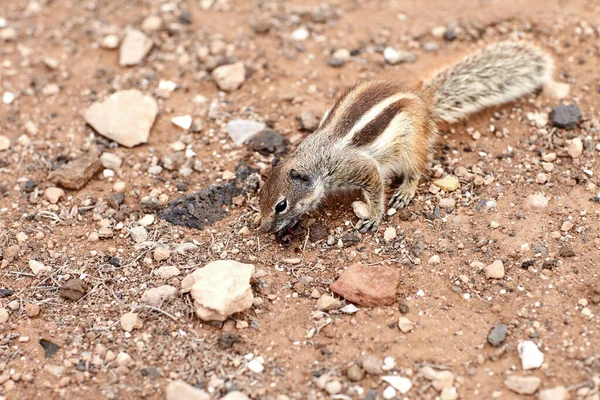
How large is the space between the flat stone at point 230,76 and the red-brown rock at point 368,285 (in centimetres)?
243

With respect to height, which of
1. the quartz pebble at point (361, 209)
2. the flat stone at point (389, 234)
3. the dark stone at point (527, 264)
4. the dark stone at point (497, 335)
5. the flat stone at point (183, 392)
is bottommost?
the flat stone at point (183, 392)

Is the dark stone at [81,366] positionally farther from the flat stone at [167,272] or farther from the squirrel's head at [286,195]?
the squirrel's head at [286,195]

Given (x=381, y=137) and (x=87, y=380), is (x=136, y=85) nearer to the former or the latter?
(x=381, y=137)

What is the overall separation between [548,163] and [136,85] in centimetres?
368

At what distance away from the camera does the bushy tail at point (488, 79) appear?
5465 millimetres

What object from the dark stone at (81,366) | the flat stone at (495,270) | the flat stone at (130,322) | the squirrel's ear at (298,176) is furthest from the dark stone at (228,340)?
the flat stone at (495,270)

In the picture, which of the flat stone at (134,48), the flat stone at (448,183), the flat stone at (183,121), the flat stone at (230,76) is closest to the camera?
the flat stone at (448,183)

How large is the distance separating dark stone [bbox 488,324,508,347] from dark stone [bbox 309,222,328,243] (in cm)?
139

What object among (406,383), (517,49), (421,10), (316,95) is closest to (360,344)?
(406,383)

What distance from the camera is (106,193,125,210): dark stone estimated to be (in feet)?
16.8

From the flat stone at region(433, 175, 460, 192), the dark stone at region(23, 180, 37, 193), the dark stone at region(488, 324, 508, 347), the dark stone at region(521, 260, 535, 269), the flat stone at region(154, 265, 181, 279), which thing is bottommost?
the dark stone at region(23, 180, 37, 193)

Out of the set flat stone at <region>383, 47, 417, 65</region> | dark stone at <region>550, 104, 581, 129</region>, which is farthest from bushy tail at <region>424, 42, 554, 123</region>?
flat stone at <region>383, 47, 417, 65</region>

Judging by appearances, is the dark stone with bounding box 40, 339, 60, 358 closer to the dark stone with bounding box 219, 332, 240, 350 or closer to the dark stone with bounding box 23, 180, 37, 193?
the dark stone with bounding box 219, 332, 240, 350

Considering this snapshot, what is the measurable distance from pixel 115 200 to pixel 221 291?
59.4 inches
